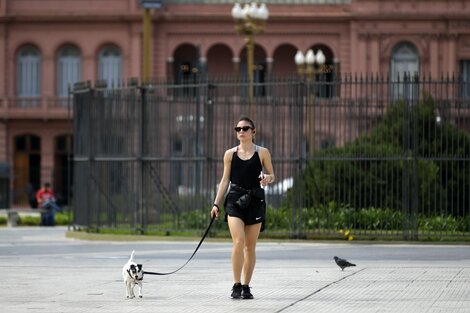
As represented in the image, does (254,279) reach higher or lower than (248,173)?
lower

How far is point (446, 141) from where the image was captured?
101ft

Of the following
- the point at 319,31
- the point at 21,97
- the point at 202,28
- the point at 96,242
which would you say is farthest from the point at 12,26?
the point at 96,242

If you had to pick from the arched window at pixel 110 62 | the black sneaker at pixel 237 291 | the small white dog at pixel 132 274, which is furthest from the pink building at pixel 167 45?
the black sneaker at pixel 237 291

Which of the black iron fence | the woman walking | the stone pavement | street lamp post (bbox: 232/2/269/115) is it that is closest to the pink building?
street lamp post (bbox: 232/2/269/115)

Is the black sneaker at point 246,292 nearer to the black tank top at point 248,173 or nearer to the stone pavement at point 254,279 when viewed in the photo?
the stone pavement at point 254,279

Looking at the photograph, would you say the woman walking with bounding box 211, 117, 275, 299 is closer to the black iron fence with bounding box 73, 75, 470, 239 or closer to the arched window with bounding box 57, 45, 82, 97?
the black iron fence with bounding box 73, 75, 470, 239

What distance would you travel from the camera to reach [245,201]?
18391 millimetres

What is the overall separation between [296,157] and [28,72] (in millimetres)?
47522

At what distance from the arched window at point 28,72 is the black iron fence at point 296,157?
4336 cm

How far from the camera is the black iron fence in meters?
31.1

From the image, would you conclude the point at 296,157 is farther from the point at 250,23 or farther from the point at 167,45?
the point at 167,45

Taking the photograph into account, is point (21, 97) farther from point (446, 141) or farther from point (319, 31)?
point (446, 141)

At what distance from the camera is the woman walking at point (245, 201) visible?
18.4 metres

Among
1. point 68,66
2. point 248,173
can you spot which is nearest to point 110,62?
point 68,66
